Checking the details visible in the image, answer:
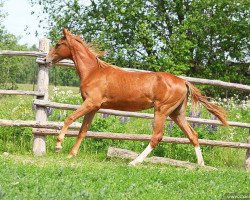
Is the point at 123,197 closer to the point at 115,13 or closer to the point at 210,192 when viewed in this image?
the point at 210,192

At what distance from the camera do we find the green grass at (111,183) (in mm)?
5570

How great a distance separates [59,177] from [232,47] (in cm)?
1873

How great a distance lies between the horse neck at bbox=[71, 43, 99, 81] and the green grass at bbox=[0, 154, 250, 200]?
1.69 meters

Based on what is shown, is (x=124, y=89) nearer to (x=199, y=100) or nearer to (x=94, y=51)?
(x=94, y=51)

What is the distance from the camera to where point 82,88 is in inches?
339

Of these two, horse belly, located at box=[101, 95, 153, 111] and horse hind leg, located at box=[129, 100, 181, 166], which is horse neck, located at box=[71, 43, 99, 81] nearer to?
horse belly, located at box=[101, 95, 153, 111]

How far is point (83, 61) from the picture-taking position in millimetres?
8852

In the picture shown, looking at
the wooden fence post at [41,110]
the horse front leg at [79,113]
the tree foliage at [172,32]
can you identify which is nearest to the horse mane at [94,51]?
the horse front leg at [79,113]

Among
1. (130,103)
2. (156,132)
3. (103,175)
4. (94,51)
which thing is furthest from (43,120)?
(103,175)

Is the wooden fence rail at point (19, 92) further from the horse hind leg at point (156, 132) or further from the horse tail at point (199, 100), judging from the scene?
the horse tail at point (199, 100)

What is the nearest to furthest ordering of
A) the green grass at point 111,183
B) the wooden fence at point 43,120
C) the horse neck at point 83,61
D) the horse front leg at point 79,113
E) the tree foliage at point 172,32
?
the green grass at point 111,183
the horse front leg at point 79,113
the horse neck at point 83,61
the wooden fence at point 43,120
the tree foliage at point 172,32

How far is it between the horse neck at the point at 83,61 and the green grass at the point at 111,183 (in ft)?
5.56

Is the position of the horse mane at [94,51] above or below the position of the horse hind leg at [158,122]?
above

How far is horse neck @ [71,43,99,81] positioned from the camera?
882cm
